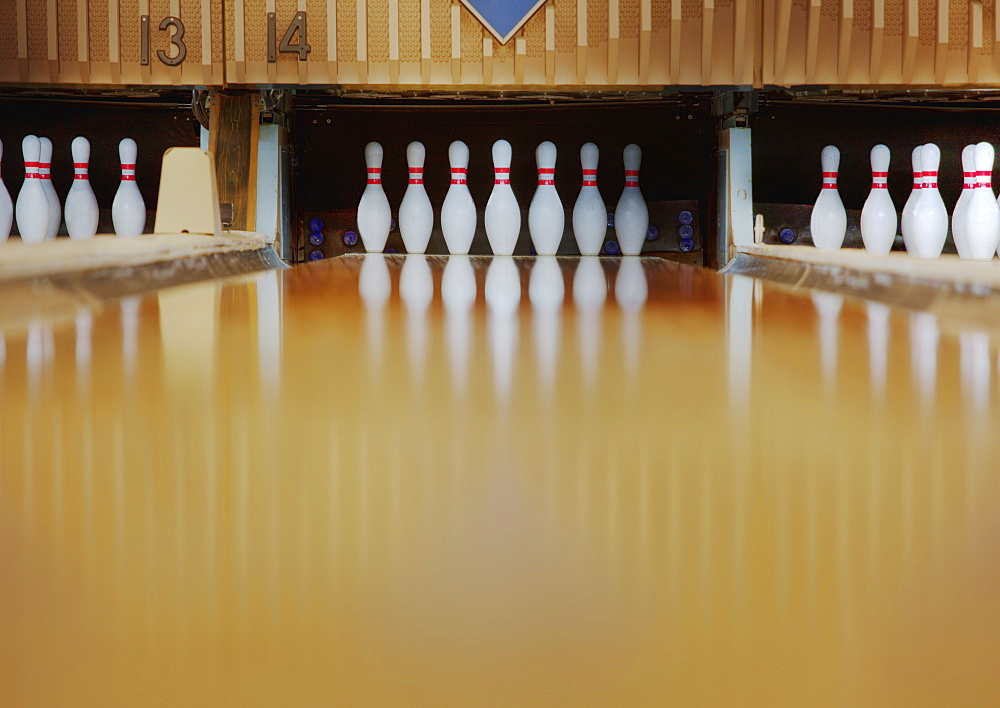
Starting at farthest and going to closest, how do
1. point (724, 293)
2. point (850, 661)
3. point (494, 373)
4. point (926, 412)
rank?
point (724, 293), point (494, 373), point (926, 412), point (850, 661)

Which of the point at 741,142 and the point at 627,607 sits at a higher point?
the point at 741,142

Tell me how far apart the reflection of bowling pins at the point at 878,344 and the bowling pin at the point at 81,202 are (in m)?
2.44

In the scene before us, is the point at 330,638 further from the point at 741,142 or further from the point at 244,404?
the point at 741,142

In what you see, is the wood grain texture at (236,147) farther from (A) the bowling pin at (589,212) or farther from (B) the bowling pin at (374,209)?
(A) the bowling pin at (589,212)

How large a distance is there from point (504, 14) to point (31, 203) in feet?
4.83

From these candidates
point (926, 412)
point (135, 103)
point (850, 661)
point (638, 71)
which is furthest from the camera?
point (135, 103)

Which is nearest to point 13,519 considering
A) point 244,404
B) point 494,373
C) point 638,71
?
point 244,404

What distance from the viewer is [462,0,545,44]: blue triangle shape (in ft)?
8.26

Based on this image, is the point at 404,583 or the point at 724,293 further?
the point at 724,293

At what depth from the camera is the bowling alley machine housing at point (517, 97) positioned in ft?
8.21

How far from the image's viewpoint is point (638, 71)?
254cm

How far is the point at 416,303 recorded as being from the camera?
1.27 meters

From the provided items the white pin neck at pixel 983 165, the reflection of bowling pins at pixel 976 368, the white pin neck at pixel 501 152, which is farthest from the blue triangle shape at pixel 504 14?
the reflection of bowling pins at pixel 976 368

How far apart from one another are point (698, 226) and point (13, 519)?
9.41ft
